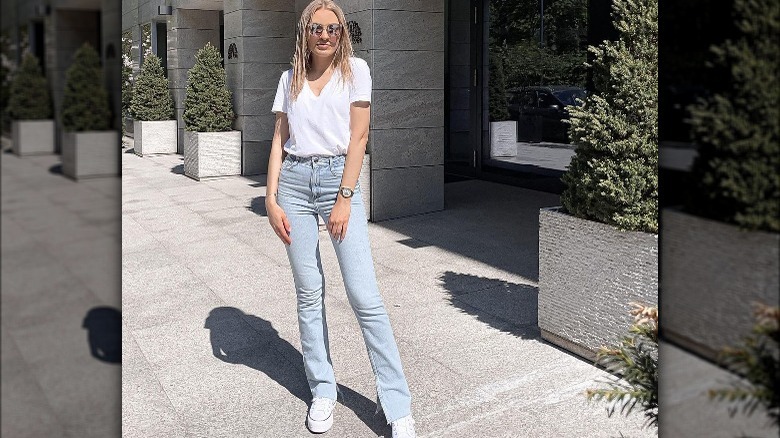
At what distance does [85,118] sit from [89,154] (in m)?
0.07

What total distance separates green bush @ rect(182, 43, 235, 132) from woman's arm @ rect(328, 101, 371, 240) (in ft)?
38.5

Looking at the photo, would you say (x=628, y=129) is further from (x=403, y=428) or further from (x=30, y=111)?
(x=30, y=111)

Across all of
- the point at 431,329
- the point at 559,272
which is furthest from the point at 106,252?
the point at 431,329

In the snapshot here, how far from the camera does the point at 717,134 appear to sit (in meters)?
1.35

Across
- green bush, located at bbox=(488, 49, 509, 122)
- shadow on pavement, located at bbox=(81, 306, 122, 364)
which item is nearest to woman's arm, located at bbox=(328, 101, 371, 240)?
shadow on pavement, located at bbox=(81, 306, 122, 364)

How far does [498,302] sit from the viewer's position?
251 inches

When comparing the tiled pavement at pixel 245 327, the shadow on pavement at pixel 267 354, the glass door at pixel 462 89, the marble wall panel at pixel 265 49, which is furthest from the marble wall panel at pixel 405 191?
the marble wall panel at pixel 265 49

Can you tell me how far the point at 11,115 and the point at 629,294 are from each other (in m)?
3.77

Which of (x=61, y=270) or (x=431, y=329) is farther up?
(x=61, y=270)

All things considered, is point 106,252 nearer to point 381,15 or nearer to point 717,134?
point 717,134

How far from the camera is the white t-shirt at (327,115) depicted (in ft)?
12.1

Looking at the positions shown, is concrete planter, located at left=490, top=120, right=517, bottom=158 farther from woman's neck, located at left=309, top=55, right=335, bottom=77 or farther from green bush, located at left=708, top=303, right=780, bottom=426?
green bush, located at left=708, top=303, right=780, bottom=426

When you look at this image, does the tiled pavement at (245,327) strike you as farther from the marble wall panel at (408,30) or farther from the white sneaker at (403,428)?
the marble wall panel at (408,30)

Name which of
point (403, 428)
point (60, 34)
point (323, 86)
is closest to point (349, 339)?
point (403, 428)
